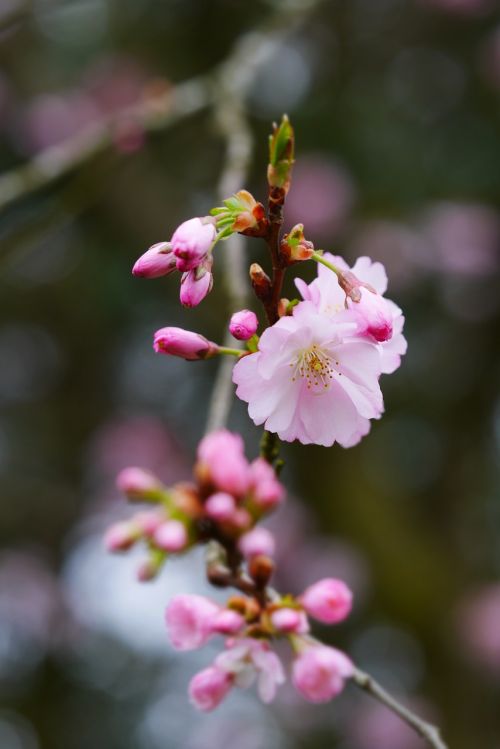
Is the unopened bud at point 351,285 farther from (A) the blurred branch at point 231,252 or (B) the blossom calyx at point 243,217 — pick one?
(A) the blurred branch at point 231,252

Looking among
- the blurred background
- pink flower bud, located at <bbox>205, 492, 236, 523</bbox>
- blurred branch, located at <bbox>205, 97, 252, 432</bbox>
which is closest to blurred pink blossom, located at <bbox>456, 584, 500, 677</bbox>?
the blurred background

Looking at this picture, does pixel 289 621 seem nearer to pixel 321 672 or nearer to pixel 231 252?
pixel 321 672

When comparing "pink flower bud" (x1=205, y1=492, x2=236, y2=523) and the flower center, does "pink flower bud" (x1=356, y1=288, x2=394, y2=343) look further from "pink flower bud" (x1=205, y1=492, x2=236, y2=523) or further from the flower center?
"pink flower bud" (x1=205, y1=492, x2=236, y2=523)

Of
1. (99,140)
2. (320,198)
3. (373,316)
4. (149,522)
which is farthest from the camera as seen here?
(320,198)

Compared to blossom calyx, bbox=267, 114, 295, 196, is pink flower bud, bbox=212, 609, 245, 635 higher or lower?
lower

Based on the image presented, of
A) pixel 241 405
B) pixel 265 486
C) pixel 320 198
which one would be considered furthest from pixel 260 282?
pixel 320 198

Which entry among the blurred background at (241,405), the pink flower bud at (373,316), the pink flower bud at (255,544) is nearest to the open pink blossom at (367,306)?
the pink flower bud at (373,316)

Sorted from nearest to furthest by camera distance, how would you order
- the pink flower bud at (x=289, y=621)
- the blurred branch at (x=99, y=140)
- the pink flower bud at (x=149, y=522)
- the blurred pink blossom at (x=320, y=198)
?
the pink flower bud at (x=289, y=621) < the pink flower bud at (x=149, y=522) < the blurred branch at (x=99, y=140) < the blurred pink blossom at (x=320, y=198)
